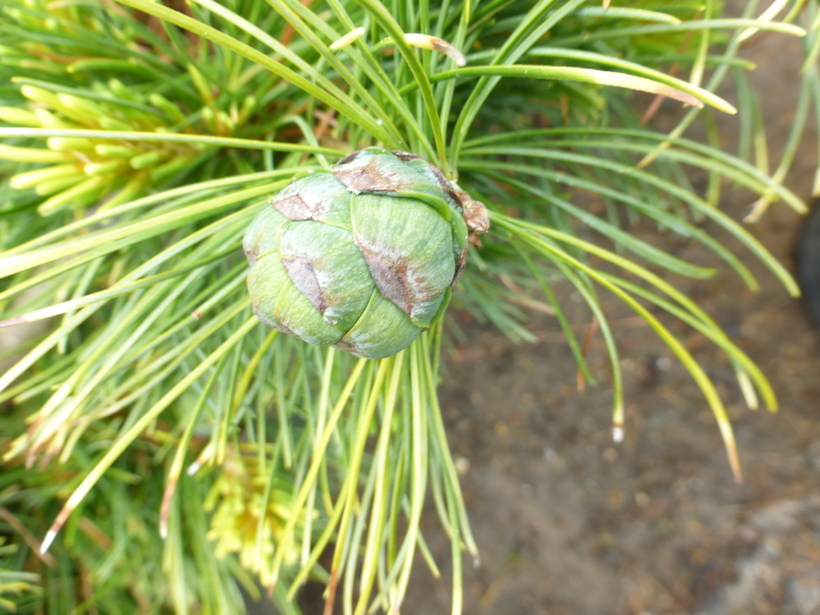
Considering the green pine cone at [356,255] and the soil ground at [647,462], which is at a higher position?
the green pine cone at [356,255]

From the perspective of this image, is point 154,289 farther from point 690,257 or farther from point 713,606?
point 713,606

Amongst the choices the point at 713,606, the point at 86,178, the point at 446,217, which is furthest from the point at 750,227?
the point at 86,178

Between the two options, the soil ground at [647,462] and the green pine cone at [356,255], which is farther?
the soil ground at [647,462]

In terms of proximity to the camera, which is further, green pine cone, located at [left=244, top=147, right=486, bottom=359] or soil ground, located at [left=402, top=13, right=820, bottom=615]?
soil ground, located at [left=402, top=13, right=820, bottom=615]

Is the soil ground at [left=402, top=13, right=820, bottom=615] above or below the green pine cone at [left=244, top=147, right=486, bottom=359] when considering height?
below
